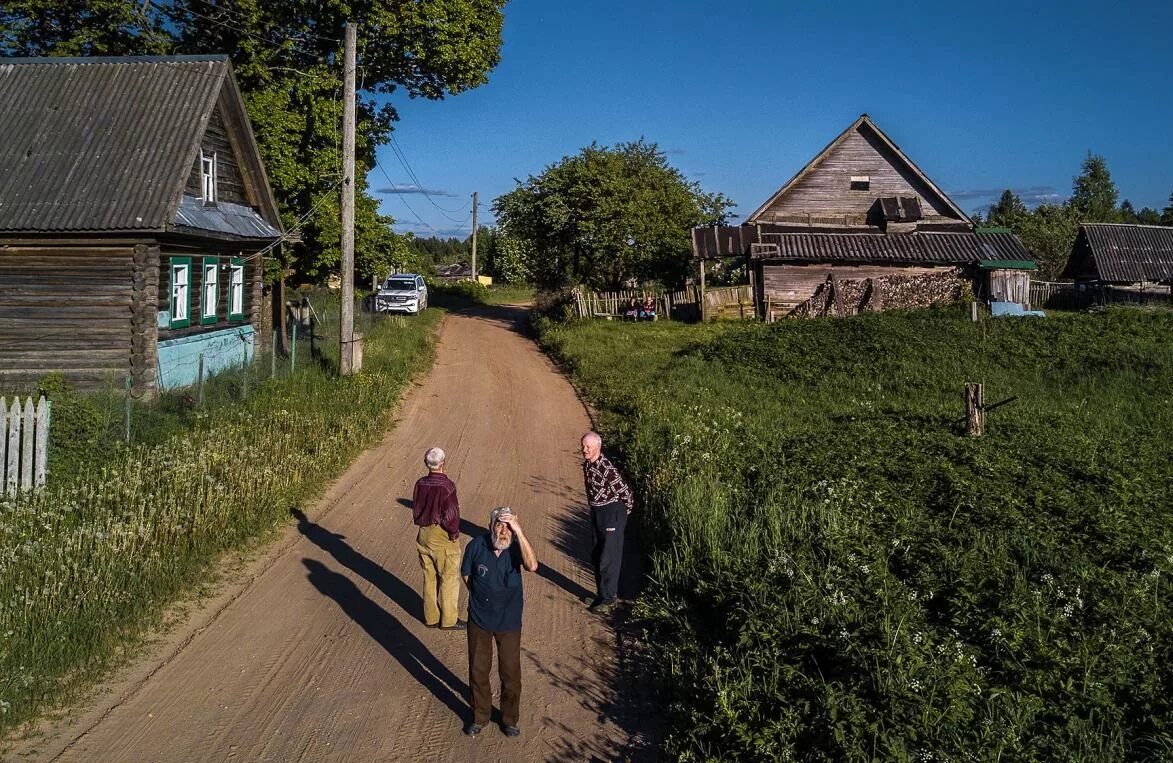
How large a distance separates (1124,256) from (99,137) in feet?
131

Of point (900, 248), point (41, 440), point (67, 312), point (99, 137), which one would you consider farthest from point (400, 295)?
point (41, 440)

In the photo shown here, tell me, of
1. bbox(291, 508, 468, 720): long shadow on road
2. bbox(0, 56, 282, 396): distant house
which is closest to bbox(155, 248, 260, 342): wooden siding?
bbox(0, 56, 282, 396): distant house

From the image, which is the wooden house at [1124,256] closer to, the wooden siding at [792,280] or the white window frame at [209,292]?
the wooden siding at [792,280]

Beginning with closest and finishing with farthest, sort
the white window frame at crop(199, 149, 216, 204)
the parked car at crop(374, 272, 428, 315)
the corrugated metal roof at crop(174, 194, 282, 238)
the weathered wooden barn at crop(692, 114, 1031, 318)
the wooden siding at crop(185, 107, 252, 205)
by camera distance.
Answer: the corrugated metal roof at crop(174, 194, 282, 238), the wooden siding at crop(185, 107, 252, 205), the white window frame at crop(199, 149, 216, 204), the weathered wooden barn at crop(692, 114, 1031, 318), the parked car at crop(374, 272, 428, 315)

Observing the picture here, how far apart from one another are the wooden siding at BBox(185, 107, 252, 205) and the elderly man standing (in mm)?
13939

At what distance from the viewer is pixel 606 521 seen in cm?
827

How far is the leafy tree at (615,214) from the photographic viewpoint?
35.3m

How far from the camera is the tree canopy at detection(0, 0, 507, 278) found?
24.9 m

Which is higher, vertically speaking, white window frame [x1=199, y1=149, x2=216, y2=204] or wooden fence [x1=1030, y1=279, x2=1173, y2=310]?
white window frame [x1=199, y1=149, x2=216, y2=204]

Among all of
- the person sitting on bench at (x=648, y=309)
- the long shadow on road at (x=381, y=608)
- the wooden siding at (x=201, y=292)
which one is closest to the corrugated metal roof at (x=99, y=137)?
the wooden siding at (x=201, y=292)

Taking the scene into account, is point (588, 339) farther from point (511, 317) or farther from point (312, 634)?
point (312, 634)

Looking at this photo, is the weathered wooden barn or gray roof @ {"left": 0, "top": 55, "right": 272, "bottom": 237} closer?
A: gray roof @ {"left": 0, "top": 55, "right": 272, "bottom": 237}

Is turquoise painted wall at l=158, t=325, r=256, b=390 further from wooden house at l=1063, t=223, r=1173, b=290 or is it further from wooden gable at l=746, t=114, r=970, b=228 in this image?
wooden house at l=1063, t=223, r=1173, b=290

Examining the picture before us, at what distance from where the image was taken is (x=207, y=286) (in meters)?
19.8
